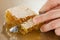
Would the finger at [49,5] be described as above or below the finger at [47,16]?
above

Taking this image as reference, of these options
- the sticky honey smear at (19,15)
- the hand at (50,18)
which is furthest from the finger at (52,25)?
the sticky honey smear at (19,15)

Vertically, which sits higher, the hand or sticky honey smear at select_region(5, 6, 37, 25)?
→ sticky honey smear at select_region(5, 6, 37, 25)

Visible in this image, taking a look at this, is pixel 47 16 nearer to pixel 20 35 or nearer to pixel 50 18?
pixel 50 18

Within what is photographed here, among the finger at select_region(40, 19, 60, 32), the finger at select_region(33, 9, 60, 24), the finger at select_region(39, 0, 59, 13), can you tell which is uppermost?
the finger at select_region(39, 0, 59, 13)

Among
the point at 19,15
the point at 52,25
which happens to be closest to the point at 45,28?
the point at 52,25

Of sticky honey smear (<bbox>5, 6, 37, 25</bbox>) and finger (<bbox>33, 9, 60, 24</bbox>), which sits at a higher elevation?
sticky honey smear (<bbox>5, 6, 37, 25</bbox>)

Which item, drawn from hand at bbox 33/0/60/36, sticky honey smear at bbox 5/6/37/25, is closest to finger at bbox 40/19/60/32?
hand at bbox 33/0/60/36

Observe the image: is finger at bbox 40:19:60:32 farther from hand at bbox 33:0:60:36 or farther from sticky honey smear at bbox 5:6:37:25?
sticky honey smear at bbox 5:6:37:25

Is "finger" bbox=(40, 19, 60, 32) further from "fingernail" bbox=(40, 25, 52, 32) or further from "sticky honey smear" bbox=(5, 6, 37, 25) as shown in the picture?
"sticky honey smear" bbox=(5, 6, 37, 25)

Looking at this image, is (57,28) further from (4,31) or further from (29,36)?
(4,31)

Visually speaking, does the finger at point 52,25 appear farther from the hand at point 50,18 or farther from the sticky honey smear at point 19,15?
the sticky honey smear at point 19,15

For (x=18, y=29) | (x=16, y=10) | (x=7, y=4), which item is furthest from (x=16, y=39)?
(x=7, y=4)
